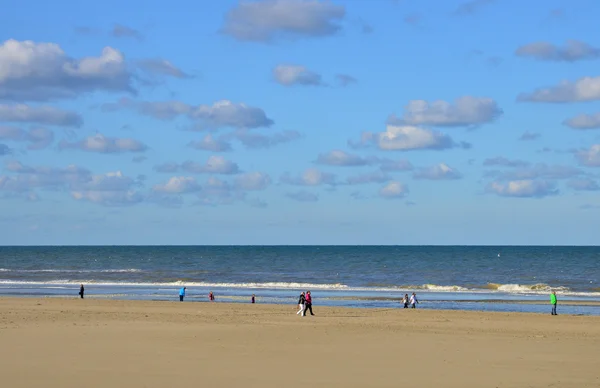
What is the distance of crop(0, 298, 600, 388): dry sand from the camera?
66.4 ft

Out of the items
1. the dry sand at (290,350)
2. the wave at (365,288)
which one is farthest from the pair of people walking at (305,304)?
the wave at (365,288)

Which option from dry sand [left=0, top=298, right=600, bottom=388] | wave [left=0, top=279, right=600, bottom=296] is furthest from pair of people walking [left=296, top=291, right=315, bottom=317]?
wave [left=0, top=279, right=600, bottom=296]

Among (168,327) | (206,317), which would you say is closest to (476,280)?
(206,317)

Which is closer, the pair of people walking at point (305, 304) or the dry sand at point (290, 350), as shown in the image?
the dry sand at point (290, 350)

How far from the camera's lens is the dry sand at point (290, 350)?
2023 centimetres

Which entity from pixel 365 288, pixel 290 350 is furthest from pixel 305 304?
pixel 365 288

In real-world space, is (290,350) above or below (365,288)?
below

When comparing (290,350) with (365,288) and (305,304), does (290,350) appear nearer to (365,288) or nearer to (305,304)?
(305,304)

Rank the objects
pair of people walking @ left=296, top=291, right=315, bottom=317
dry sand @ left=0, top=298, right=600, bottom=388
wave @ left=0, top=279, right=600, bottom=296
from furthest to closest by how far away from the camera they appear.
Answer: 1. wave @ left=0, top=279, right=600, bottom=296
2. pair of people walking @ left=296, top=291, right=315, bottom=317
3. dry sand @ left=0, top=298, right=600, bottom=388

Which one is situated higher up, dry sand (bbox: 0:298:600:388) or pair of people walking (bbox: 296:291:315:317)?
pair of people walking (bbox: 296:291:315:317)

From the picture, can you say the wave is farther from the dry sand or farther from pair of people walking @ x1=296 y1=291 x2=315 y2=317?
the dry sand

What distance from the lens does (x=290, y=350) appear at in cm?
2541

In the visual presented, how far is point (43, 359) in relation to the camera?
22.5 m

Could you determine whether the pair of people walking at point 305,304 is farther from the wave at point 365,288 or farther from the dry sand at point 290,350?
the wave at point 365,288
